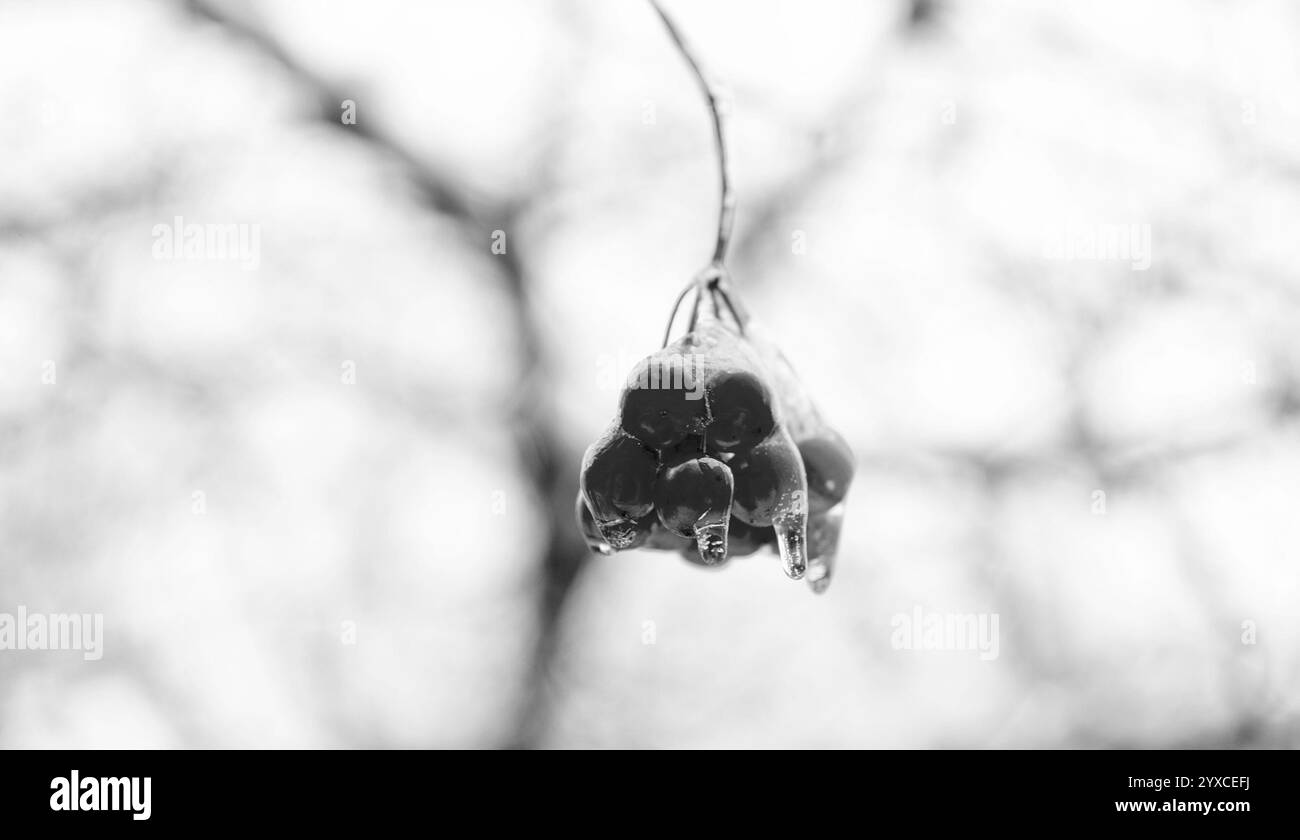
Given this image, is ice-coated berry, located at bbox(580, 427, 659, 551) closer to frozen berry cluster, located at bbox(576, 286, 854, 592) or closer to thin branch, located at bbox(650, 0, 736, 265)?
frozen berry cluster, located at bbox(576, 286, 854, 592)

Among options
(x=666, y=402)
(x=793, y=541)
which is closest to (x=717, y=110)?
(x=666, y=402)

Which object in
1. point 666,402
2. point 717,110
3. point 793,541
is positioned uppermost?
point 717,110

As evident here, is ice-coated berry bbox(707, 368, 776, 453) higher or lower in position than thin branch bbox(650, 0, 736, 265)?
lower

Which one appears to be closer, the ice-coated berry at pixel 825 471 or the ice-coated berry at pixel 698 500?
the ice-coated berry at pixel 698 500

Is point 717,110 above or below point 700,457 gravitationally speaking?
above

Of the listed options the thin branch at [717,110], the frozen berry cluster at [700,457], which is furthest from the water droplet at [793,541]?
the thin branch at [717,110]

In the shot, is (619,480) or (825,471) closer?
(619,480)

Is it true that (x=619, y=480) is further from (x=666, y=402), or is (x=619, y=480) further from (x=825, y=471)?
(x=825, y=471)

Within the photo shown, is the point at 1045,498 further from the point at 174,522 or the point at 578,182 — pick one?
the point at 174,522

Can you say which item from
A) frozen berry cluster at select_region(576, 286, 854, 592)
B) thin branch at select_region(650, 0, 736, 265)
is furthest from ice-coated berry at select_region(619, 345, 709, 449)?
thin branch at select_region(650, 0, 736, 265)

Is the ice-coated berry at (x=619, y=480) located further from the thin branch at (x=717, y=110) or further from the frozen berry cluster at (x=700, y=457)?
the thin branch at (x=717, y=110)
